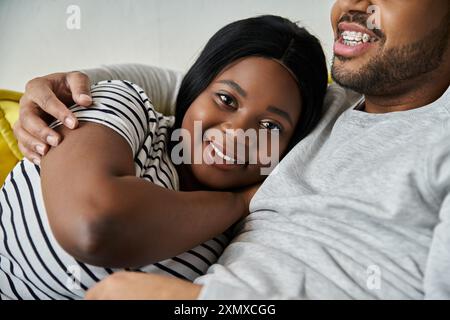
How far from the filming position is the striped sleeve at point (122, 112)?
0.93m

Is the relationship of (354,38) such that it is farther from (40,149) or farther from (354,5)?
(40,149)

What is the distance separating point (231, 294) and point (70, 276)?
31 cm

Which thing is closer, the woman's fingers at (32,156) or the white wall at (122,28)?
the woman's fingers at (32,156)

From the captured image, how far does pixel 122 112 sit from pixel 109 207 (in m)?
0.26

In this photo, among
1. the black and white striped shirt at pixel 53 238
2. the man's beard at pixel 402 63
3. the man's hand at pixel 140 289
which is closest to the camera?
the man's hand at pixel 140 289

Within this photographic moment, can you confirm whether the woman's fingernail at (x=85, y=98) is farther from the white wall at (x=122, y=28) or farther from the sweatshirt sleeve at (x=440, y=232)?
the white wall at (x=122, y=28)

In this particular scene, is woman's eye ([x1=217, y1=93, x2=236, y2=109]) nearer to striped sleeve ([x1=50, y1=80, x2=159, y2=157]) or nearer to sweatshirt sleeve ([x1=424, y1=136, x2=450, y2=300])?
striped sleeve ([x1=50, y1=80, x2=159, y2=157])

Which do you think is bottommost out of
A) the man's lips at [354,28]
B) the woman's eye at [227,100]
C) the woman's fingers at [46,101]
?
the woman's eye at [227,100]

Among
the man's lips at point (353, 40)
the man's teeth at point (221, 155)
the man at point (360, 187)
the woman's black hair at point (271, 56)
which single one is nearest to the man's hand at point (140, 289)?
→ the man at point (360, 187)

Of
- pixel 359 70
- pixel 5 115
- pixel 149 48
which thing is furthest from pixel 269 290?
pixel 149 48

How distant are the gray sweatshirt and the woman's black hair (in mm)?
153

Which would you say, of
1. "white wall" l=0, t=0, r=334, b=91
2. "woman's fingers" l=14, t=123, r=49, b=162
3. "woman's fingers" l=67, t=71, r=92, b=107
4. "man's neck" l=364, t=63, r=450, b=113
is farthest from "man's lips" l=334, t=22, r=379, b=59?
"white wall" l=0, t=0, r=334, b=91

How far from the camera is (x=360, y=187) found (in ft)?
3.13

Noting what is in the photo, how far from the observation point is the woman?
2.61 ft
